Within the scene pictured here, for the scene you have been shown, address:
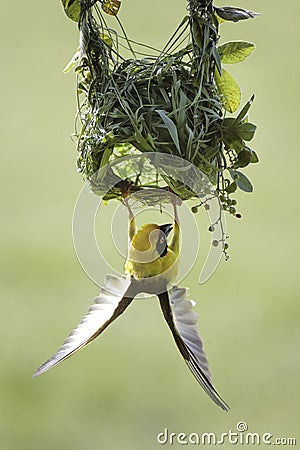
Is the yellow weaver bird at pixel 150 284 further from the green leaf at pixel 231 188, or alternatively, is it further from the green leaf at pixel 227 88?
the green leaf at pixel 227 88

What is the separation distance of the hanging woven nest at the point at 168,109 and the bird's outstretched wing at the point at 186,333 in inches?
6.0

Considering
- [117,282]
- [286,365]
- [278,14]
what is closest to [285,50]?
[278,14]

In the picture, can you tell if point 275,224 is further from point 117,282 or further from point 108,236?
point 117,282

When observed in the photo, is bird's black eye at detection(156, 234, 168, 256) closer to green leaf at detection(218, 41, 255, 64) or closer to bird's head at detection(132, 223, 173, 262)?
bird's head at detection(132, 223, 173, 262)

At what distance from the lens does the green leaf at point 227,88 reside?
0.97 m

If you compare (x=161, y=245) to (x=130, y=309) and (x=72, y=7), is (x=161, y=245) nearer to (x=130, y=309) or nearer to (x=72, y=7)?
(x=72, y=7)

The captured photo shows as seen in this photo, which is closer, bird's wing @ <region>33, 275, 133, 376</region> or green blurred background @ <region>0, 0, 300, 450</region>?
bird's wing @ <region>33, 275, 133, 376</region>

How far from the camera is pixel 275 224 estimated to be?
2047mm

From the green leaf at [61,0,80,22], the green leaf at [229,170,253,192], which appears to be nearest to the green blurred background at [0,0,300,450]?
the green leaf at [61,0,80,22]

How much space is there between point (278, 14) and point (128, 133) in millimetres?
1427

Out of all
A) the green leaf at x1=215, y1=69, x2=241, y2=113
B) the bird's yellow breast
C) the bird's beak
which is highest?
the green leaf at x1=215, y1=69, x2=241, y2=113

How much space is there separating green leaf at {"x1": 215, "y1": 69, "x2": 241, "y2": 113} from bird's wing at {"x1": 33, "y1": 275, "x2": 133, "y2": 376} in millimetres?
320

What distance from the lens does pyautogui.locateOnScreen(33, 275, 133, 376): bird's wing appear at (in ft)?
2.91

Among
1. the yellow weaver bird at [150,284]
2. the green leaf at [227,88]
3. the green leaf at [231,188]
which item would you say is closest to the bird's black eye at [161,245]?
the yellow weaver bird at [150,284]
